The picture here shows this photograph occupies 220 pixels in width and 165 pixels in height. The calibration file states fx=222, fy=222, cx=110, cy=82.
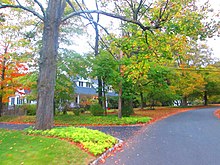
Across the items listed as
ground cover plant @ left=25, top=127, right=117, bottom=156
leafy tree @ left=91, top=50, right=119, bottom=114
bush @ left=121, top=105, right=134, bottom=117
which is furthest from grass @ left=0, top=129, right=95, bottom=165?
bush @ left=121, top=105, right=134, bottom=117

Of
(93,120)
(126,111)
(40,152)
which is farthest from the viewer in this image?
(126,111)

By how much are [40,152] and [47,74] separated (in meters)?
3.78

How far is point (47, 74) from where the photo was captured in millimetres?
8898

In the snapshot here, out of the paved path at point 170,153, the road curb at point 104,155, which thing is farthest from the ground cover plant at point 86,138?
the paved path at point 170,153

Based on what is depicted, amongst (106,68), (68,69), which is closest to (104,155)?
(68,69)

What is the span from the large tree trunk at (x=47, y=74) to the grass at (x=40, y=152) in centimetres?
167

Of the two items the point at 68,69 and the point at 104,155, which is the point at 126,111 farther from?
the point at 104,155

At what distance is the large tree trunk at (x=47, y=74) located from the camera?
28.9 feet

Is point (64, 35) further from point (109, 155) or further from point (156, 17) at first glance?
point (109, 155)

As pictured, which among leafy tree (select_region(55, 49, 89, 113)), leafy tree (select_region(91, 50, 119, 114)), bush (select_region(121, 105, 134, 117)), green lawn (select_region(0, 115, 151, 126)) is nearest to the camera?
green lawn (select_region(0, 115, 151, 126))

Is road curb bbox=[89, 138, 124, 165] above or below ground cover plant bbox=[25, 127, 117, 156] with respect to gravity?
below

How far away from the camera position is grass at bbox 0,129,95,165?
5.32 m

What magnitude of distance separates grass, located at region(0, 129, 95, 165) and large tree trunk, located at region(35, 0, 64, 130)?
1671 millimetres

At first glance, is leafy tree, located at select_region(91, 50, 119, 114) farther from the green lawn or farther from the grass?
the grass
